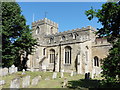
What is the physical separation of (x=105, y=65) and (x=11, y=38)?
13.2 meters

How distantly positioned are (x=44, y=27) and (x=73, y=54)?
47.7 ft

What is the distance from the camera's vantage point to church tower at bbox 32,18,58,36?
3375 centimetres

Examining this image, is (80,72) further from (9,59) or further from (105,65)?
(105,65)

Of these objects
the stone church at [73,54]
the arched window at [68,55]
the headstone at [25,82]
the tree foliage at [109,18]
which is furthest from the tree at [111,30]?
the arched window at [68,55]

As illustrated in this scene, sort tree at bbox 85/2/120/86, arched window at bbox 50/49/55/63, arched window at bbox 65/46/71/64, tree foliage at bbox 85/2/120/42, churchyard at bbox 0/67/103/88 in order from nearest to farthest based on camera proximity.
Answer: tree at bbox 85/2/120/86 → tree foliage at bbox 85/2/120/42 → churchyard at bbox 0/67/103/88 → arched window at bbox 65/46/71/64 → arched window at bbox 50/49/55/63

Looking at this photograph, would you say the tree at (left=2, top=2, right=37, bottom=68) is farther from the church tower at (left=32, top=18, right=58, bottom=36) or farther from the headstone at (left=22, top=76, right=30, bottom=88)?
the church tower at (left=32, top=18, right=58, bottom=36)

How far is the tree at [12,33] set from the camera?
15.2m

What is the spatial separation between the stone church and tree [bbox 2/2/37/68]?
518cm

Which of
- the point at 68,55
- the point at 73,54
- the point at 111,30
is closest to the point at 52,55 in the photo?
the point at 68,55

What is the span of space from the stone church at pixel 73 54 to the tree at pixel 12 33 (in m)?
5.18

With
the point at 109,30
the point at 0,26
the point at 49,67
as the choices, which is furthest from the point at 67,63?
the point at 109,30

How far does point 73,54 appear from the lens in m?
22.3

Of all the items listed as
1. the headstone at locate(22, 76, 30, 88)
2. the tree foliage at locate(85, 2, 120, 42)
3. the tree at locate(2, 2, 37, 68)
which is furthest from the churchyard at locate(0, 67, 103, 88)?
the tree foliage at locate(85, 2, 120, 42)

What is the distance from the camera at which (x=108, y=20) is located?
770cm
